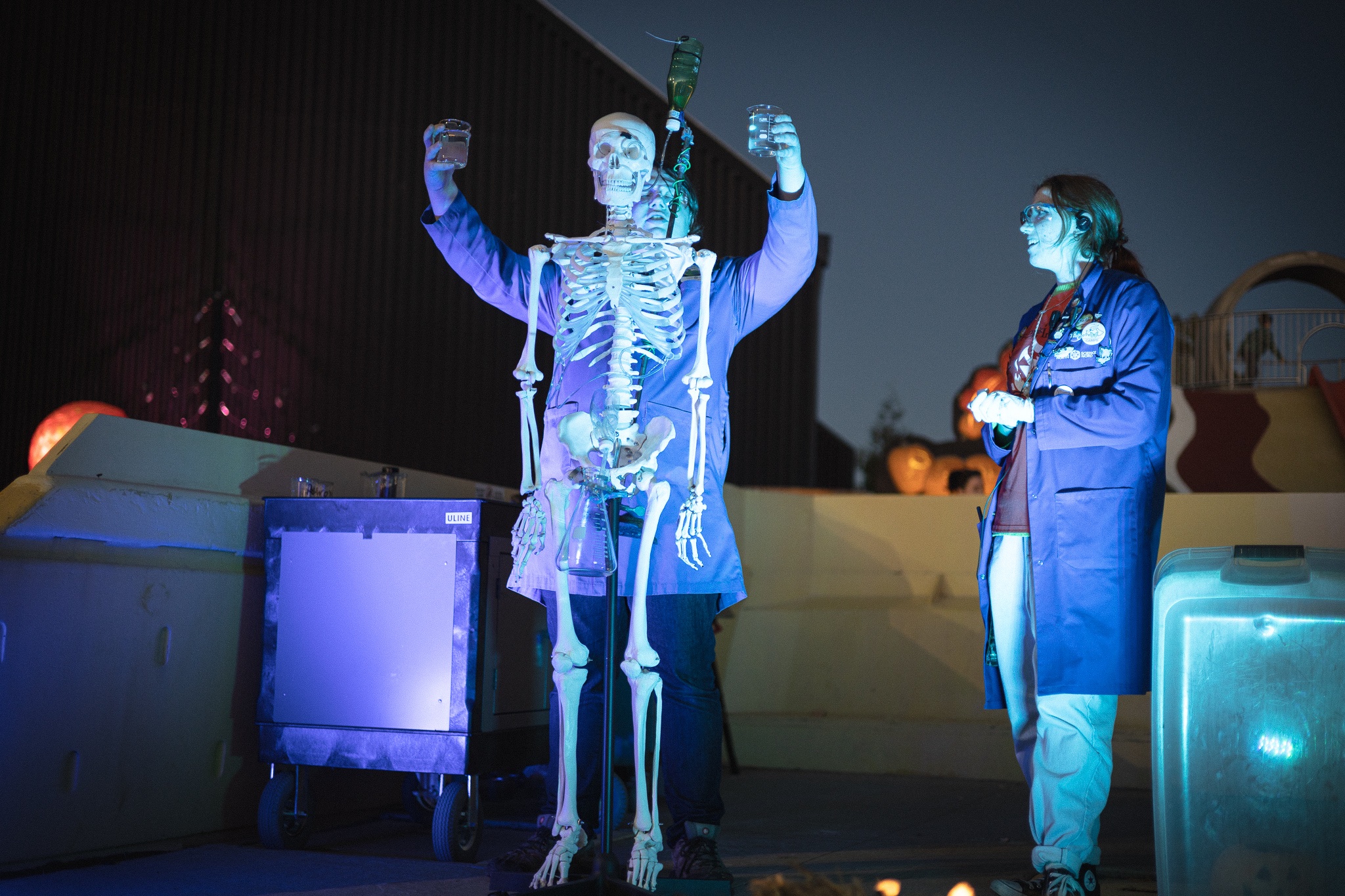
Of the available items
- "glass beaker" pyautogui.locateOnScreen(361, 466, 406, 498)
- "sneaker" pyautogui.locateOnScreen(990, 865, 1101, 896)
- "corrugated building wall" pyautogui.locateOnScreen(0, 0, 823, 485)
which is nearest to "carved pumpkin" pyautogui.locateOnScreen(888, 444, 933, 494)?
"corrugated building wall" pyautogui.locateOnScreen(0, 0, 823, 485)

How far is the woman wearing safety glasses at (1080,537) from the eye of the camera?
2.79m

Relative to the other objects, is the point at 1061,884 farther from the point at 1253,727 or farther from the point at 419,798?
the point at 419,798

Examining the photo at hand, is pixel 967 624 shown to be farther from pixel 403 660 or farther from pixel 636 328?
pixel 636 328

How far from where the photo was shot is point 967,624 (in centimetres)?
598

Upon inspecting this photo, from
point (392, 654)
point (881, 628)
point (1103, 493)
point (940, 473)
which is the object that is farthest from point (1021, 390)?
point (940, 473)

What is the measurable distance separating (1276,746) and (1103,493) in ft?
2.45

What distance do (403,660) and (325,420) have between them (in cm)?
451

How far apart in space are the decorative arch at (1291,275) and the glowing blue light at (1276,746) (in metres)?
Answer: 10.3

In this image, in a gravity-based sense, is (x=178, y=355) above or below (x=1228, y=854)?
above

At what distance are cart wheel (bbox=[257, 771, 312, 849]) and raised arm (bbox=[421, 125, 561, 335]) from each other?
5.40ft

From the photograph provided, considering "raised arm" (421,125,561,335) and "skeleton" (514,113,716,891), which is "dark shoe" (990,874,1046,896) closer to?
"skeleton" (514,113,716,891)

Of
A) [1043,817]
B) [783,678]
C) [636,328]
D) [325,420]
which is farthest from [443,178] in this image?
[325,420]

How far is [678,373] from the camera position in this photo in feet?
9.84

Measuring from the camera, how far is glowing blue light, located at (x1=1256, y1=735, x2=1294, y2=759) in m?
2.27
